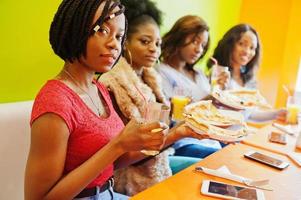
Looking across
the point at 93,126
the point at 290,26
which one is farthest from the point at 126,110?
the point at 290,26

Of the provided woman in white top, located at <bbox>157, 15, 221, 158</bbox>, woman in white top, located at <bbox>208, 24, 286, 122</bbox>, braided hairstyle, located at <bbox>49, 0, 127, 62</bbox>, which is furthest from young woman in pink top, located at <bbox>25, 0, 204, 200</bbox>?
woman in white top, located at <bbox>208, 24, 286, 122</bbox>

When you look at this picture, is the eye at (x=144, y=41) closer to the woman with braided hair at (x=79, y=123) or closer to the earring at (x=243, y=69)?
the woman with braided hair at (x=79, y=123)

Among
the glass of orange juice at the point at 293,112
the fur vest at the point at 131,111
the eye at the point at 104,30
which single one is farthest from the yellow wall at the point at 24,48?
the glass of orange juice at the point at 293,112

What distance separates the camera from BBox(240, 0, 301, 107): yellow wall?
10.9ft

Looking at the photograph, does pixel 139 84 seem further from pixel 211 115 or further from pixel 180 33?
pixel 180 33

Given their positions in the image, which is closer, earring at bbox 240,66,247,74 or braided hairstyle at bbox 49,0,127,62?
braided hairstyle at bbox 49,0,127,62

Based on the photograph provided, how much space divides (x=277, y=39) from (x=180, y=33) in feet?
5.36

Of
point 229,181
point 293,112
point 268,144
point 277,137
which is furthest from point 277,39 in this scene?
point 229,181

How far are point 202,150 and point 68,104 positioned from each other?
114 cm

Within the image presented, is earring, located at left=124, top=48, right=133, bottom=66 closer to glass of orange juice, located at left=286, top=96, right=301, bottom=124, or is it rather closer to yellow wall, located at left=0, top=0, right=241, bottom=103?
yellow wall, located at left=0, top=0, right=241, bottom=103

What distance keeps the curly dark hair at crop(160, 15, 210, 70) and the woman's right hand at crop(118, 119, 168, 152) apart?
4.56 feet

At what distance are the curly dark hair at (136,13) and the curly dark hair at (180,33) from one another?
1.75 ft

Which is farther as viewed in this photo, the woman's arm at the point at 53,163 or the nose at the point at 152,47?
the nose at the point at 152,47

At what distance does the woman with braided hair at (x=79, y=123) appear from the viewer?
0.91 m
